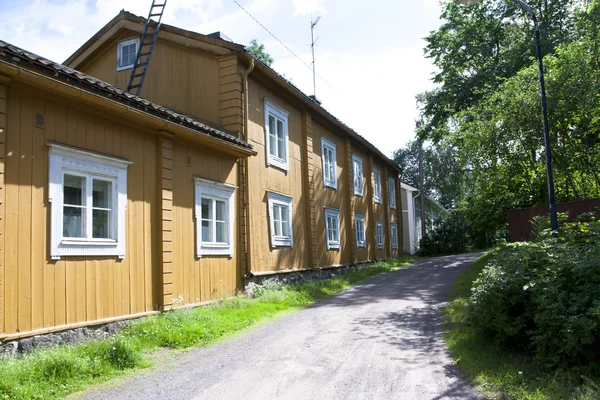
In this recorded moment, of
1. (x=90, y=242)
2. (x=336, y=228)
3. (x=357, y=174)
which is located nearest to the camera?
(x=90, y=242)

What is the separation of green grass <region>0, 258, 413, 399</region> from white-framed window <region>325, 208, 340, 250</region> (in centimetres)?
616

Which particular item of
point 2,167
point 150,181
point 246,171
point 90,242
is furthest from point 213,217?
point 2,167

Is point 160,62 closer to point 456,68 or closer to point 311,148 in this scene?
point 311,148

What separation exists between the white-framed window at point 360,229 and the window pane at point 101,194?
13.7 meters

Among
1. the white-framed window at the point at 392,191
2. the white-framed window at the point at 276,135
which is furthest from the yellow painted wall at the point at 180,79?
the white-framed window at the point at 392,191

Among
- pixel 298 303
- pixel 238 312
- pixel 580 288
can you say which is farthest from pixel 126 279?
pixel 580 288

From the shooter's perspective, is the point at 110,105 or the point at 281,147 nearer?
the point at 110,105

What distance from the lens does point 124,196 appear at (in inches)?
322

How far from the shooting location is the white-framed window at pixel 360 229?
2085 cm

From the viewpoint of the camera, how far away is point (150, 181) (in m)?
8.88

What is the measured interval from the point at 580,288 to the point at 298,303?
6668 mm

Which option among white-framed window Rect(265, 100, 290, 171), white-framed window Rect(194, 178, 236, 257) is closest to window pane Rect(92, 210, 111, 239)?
white-framed window Rect(194, 178, 236, 257)

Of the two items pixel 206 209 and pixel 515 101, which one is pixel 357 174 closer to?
pixel 515 101

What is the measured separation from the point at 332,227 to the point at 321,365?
1220cm
